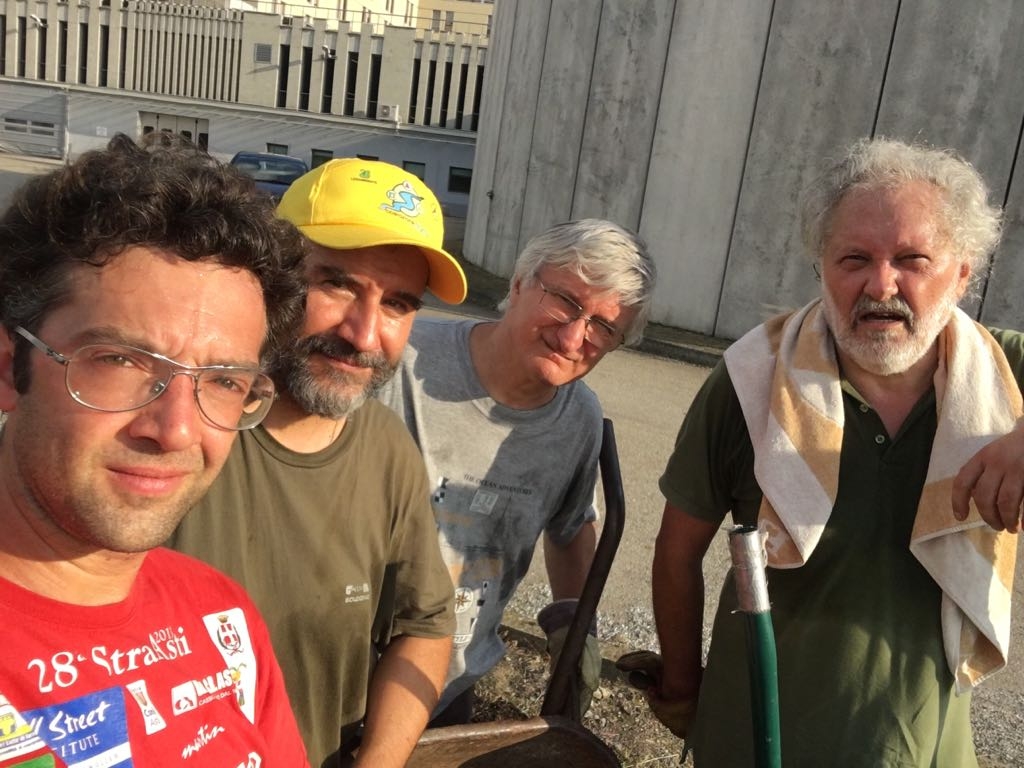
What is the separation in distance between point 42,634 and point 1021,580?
5011 mm

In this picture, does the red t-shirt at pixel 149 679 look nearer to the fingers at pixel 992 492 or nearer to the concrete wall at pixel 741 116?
the fingers at pixel 992 492

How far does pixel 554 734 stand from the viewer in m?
2.11

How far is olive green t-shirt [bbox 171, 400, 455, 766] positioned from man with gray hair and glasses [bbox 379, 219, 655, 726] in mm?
413

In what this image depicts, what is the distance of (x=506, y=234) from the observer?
1386cm

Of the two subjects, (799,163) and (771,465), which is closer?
(771,465)

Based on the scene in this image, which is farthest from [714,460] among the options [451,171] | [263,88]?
[263,88]

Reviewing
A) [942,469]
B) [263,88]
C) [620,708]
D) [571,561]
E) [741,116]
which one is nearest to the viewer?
[942,469]

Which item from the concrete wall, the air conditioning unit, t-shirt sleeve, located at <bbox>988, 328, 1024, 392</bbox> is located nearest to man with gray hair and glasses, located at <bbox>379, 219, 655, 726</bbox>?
t-shirt sleeve, located at <bbox>988, 328, 1024, 392</bbox>

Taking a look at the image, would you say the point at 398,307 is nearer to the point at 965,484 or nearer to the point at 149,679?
the point at 149,679

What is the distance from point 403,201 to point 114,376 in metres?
0.96

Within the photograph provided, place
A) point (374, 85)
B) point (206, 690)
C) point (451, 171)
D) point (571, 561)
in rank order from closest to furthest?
point (206, 690), point (571, 561), point (451, 171), point (374, 85)

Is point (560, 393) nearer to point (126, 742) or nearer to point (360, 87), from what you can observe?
point (126, 742)

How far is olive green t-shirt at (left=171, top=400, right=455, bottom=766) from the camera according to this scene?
1741mm

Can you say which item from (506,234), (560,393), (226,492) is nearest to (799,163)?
(506,234)
